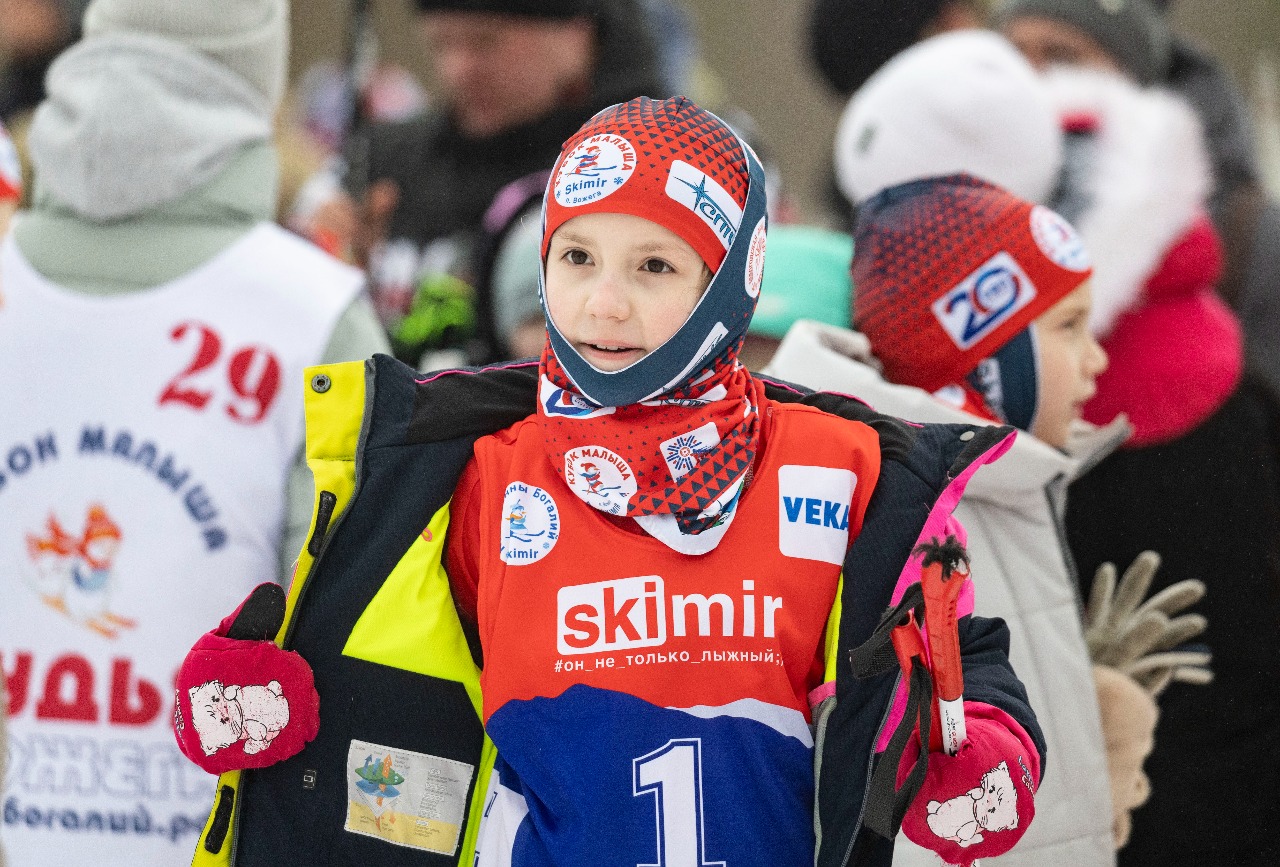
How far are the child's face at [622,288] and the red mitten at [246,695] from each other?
0.57 meters

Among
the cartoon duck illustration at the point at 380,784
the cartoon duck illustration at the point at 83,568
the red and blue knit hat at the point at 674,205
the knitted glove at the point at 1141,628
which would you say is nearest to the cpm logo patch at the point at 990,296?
the knitted glove at the point at 1141,628

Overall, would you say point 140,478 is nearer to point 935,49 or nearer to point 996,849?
point 996,849

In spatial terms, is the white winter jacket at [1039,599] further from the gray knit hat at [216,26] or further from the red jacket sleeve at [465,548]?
the gray knit hat at [216,26]

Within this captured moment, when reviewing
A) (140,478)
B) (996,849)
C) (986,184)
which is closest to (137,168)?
(140,478)

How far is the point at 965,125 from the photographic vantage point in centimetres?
329

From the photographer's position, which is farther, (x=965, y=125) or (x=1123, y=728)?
(x=965, y=125)

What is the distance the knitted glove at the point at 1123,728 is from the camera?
8.52 feet

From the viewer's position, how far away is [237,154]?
9.87 ft

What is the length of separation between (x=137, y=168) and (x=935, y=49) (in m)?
1.87

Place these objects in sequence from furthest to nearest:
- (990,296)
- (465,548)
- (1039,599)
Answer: (990,296), (1039,599), (465,548)

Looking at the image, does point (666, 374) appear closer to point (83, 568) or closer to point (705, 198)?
point (705, 198)

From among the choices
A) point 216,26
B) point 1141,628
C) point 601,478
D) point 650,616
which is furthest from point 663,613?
point 216,26

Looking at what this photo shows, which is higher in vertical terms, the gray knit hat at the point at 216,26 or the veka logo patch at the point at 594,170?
the gray knit hat at the point at 216,26

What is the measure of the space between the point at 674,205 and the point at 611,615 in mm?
578
